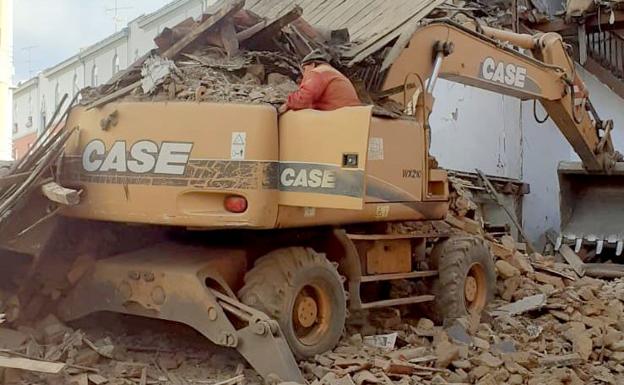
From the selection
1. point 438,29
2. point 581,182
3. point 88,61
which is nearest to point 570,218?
point 581,182

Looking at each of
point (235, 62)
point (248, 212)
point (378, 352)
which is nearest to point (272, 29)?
point (235, 62)

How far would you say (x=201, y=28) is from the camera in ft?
17.6

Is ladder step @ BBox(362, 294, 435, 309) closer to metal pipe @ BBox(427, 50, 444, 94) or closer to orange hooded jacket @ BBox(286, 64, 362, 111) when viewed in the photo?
orange hooded jacket @ BBox(286, 64, 362, 111)

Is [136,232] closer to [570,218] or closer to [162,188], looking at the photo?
[162,188]

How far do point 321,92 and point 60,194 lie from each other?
1.65m

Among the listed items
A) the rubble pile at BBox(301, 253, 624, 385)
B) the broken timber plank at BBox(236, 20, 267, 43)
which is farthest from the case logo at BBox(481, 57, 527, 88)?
the broken timber plank at BBox(236, 20, 267, 43)

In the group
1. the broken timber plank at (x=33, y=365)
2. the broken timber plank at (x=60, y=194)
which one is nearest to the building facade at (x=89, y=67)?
the broken timber plank at (x=60, y=194)

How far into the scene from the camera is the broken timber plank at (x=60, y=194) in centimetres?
468

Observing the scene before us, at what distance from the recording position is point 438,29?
259 inches

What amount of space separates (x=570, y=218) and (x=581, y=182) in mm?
515

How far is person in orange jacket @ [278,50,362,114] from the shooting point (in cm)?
482

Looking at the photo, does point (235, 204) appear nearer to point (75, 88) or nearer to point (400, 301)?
point (400, 301)

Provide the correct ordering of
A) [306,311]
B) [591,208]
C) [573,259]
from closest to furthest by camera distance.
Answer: [306,311]
[573,259]
[591,208]

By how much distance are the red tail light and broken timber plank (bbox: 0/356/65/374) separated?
1.24 metres
